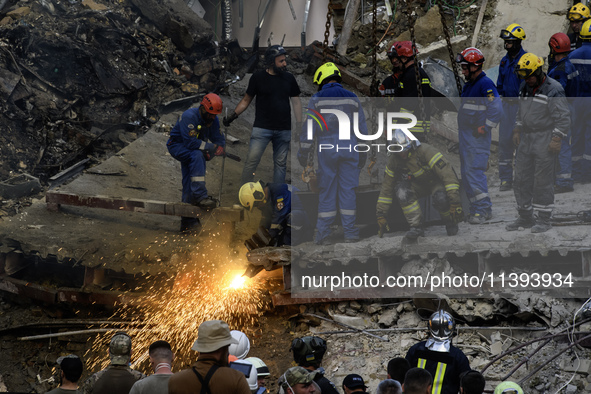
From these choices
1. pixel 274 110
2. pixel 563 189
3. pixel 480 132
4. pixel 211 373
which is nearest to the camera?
pixel 211 373

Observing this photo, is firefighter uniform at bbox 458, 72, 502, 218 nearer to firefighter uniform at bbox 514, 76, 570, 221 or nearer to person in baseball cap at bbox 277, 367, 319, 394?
firefighter uniform at bbox 514, 76, 570, 221

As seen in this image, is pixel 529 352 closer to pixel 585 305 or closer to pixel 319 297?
pixel 585 305

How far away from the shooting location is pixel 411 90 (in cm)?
777

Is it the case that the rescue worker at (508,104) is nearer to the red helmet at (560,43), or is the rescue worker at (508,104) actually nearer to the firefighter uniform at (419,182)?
the red helmet at (560,43)

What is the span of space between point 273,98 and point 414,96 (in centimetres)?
187

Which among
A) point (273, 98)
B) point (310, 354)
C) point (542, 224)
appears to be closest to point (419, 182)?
point (542, 224)

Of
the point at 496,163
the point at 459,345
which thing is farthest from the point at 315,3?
the point at 459,345

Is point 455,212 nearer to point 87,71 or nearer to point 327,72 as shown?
point 327,72

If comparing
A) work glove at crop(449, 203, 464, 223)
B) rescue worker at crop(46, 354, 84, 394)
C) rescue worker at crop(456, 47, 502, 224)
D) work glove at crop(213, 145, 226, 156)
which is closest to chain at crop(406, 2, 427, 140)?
rescue worker at crop(456, 47, 502, 224)

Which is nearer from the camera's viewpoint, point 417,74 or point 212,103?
point 417,74

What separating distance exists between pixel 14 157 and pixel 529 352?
25.1 ft

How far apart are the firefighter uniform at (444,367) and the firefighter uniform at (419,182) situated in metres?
2.73

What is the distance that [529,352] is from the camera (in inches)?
246

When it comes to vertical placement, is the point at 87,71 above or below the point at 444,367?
above
